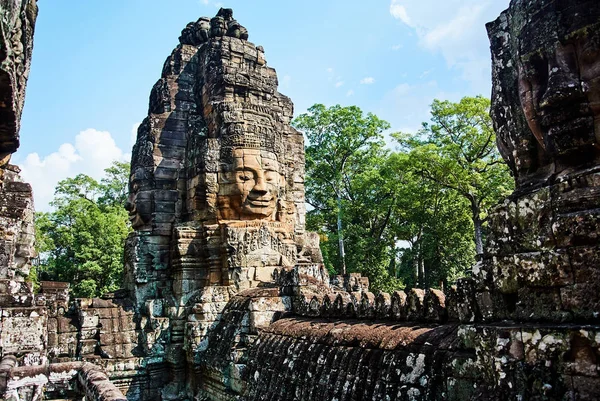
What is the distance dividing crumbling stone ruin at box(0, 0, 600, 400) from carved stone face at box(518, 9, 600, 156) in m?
0.01

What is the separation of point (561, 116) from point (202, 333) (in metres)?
7.90

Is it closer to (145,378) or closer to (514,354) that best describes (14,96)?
(514,354)

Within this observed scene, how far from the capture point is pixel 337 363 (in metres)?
4.91

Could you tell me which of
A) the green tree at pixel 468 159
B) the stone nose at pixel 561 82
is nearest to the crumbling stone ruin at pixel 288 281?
the stone nose at pixel 561 82

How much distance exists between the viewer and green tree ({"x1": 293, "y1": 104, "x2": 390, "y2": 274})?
2839 cm

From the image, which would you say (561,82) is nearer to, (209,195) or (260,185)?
(260,185)

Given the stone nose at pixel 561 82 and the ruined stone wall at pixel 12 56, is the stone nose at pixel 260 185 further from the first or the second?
the stone nose at pixel 561 82

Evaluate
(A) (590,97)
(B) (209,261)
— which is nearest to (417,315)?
(A) (590,97)

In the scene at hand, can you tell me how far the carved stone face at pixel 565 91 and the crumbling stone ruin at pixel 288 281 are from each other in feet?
0.03

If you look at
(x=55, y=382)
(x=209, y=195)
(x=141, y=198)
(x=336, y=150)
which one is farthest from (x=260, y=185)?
(x=336, y=150)

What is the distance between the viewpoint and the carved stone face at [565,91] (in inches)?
104

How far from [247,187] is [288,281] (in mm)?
3322

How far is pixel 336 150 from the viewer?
28516 mm

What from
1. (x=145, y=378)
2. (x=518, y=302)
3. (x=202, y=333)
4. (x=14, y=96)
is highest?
(x=14, y=96)
